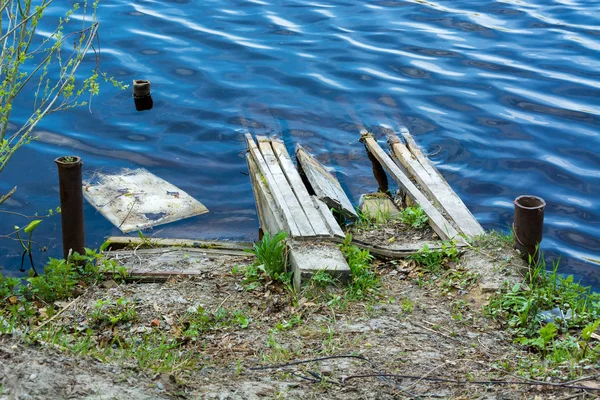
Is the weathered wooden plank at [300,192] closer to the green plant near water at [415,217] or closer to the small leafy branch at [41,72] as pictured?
the green plant near water at [415,217]

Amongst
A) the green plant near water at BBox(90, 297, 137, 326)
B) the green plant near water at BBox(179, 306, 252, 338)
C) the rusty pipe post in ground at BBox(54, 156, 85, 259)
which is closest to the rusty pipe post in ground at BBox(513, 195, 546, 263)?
the green plant near water at BBox(179, 306, 252, 338)

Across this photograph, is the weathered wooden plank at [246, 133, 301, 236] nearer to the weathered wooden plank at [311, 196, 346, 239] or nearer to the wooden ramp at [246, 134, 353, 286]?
the wooden ramp at [246, 134, 353, 286]

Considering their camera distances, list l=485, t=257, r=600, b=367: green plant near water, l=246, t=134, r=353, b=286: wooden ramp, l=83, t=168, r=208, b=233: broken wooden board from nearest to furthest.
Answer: l=485, t=257, r=600, b=367: green plant near water < l=246, t=134, r=353, b=286: wooden ramp < l=83, t=168, r=208, b=233: broken wooden board

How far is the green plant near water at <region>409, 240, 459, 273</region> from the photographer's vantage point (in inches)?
248

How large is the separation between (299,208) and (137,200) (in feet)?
8.77

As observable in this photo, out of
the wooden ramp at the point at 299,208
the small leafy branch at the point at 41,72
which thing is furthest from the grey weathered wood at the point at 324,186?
the small leafy branch at the point at 41,72

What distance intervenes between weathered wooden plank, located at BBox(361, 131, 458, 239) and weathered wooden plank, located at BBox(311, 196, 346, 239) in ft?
2.93

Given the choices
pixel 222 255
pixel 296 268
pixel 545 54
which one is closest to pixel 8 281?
pixel 222 255

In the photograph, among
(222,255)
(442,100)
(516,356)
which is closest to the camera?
(516,356)

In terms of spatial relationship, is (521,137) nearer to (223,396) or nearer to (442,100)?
(442,100)

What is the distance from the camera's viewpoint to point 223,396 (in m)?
4.34

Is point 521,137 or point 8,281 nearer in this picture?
point 8,281

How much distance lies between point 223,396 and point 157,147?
21.7 ft

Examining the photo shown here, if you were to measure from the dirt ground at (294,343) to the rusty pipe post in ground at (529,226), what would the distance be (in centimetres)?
15
